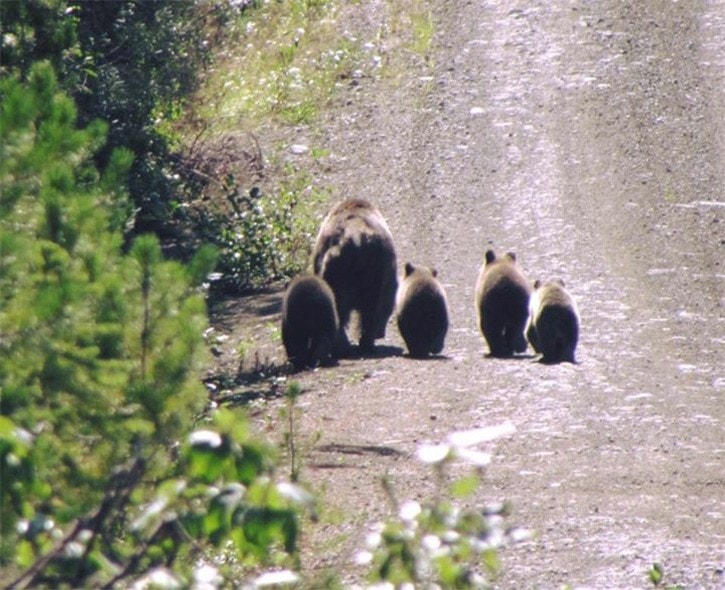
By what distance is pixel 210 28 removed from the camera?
25.7 m

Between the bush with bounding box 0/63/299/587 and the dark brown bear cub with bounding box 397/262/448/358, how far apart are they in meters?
8.44

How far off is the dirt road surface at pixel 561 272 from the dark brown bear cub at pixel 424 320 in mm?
240

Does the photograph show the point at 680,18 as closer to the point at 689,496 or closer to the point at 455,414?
the point at 455,414

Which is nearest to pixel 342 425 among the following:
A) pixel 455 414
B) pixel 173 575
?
pixel 455 414

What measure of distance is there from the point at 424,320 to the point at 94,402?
9378 mm

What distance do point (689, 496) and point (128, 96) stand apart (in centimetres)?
961

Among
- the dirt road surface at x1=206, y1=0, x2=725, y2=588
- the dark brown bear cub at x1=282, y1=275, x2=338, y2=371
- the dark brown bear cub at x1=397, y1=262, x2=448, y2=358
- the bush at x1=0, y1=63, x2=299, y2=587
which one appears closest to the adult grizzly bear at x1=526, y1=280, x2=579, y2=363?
the dirt road surface at x1=206, y1=0, x2=725, y2=588

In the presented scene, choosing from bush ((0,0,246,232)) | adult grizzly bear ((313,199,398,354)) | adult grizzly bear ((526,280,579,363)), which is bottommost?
adult grizzly bear ((526,280,579,363))

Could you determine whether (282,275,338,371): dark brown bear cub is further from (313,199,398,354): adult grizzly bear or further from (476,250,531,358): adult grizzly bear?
(476,250,531,358): adult grizzly bear

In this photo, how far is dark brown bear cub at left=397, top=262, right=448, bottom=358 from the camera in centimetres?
1405

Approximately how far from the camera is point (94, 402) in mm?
4770

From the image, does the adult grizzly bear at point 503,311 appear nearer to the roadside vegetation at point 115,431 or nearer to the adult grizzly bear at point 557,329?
the adult grizzly bear at point 557,329

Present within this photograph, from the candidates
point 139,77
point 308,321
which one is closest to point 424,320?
point 308,321

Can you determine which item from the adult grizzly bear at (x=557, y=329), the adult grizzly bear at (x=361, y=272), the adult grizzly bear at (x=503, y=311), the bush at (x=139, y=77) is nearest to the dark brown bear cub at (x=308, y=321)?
the adult grizzly bear at (x=361, y=272)
